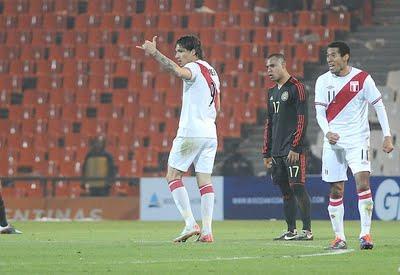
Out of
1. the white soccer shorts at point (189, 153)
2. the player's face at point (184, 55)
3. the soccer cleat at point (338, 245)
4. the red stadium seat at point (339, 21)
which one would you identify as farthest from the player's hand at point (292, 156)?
the red stadium seat at point (339, 21)

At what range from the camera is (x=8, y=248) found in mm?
11422

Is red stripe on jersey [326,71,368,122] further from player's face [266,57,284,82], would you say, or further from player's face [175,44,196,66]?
player's face [266,57,284,82]

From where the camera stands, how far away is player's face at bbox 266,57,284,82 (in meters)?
13.4

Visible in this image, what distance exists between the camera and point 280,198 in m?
21.9

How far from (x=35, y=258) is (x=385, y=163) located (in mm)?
14197

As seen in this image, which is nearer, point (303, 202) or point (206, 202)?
point (206, 202)

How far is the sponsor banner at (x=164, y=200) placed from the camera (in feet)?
→ 72.6

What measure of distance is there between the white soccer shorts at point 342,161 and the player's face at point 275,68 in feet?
7.41

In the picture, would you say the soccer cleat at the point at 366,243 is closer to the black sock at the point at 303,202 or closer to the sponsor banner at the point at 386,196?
the black sock at the point at 303,202

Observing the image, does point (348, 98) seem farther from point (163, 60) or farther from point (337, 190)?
point (163, 60)

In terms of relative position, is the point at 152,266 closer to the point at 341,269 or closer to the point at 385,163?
the point at 341,269

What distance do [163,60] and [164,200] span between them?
36.8ft

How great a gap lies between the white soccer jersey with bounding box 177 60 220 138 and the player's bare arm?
28cm

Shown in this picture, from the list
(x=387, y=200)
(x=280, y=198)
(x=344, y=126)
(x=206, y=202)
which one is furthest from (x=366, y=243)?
(x=280, y=198)
